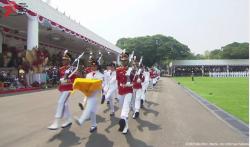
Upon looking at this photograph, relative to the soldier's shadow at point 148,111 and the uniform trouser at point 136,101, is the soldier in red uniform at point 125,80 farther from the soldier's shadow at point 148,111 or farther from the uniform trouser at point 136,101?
the soldier's shadow at point 148,111

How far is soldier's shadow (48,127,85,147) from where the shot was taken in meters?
8.38

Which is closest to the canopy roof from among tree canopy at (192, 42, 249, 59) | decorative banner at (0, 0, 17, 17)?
tree canopy at (192, 42, 249, 59)

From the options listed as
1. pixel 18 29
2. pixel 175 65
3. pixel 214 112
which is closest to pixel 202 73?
pixel 175 65

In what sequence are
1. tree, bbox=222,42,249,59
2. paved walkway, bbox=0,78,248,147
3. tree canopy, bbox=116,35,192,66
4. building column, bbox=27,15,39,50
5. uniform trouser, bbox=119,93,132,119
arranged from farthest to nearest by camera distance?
tree, bbox=222,42,249,59, tree canopy, bbox=116,35,192,66, building column, bbox=27,15,39,50, uniform trouser, bbox=119,93,132,119, paved walkway, bbox=0,78,248,147

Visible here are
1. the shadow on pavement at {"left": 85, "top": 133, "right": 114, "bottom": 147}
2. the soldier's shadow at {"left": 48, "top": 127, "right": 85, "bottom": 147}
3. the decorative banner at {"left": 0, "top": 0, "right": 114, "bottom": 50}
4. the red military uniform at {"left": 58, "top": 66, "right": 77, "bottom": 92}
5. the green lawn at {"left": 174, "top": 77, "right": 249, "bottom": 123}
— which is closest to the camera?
the shadow on pavement at {"left": 85, "top": 133, "right": 114, "bottom": 147}

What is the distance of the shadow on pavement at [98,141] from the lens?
8195 millimetres

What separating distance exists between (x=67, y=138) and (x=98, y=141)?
2.51 ft

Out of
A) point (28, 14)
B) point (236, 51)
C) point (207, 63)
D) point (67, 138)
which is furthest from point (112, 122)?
point (236, 51)

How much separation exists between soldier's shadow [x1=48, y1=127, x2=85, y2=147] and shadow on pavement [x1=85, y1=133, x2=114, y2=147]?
0.28 meters

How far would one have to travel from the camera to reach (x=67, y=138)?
351 inches

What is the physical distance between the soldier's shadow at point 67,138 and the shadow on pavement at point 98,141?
0.28 m

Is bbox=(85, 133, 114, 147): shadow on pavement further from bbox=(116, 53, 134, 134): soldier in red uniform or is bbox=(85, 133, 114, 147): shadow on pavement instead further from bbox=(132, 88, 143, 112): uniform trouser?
bbox=(132, 88, 143, 112): uniform trouser

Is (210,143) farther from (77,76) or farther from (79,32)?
(79,32)

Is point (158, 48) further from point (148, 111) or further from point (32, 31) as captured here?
point (148, 111)
